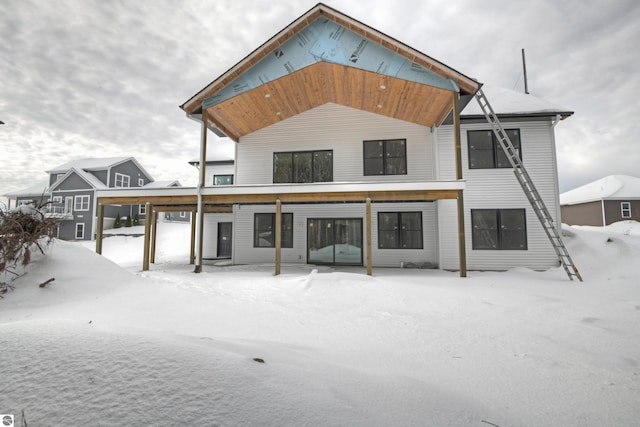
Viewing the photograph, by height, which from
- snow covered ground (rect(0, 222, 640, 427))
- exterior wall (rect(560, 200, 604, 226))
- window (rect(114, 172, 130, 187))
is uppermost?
window (rect(114, 172, 130, 187))

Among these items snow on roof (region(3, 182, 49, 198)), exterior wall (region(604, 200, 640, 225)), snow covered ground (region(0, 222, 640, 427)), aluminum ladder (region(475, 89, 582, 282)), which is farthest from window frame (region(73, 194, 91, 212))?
exterior wall (region(604, 200, 640, 225))

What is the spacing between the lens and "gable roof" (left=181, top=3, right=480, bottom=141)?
9453mm

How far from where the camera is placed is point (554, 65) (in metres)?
15.2

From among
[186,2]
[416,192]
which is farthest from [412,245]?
[186,2]

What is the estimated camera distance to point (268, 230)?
44.8 feet

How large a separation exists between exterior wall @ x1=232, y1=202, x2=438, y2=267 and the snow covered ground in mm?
4206

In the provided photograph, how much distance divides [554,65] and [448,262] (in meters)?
13.3

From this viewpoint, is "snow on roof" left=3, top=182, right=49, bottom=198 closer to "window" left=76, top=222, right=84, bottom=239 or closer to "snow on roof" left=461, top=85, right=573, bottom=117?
"window" left=76, top=222, right=84, bottom=239

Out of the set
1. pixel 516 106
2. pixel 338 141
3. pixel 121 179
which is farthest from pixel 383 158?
pixel 121 179

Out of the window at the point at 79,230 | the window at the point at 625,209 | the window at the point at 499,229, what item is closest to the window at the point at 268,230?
the window at the point at 499,229

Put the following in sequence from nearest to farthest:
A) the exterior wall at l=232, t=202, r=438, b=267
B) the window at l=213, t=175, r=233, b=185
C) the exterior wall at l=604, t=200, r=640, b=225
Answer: the exterior wall at l=232, t=202, r=438, b=267, the window at l=213, t=175, r=233, b=185, the exterior wall at l=604, t=200, r=640, b=225

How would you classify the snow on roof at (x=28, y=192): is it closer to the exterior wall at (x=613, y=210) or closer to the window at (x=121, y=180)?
the window at (x=121, y=180)

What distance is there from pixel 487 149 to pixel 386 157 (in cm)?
409

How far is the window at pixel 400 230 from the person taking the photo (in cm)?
1225
